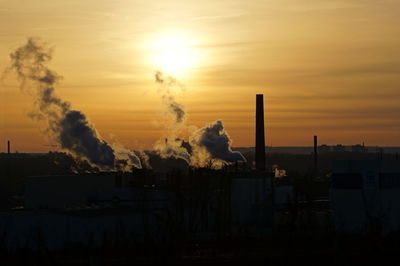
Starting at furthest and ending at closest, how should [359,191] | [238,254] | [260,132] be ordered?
[260,132], [359,191], [238,254]

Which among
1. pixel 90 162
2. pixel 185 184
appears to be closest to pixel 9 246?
pixel 185 184

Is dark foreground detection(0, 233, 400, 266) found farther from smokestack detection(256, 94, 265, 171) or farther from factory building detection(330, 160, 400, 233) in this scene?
smokestack detection(256, 94, 265, 171)

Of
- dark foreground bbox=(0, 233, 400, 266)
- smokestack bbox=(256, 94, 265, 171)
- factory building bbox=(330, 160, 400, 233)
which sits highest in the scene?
smokestack bbox=(256, 94, 265, 171)

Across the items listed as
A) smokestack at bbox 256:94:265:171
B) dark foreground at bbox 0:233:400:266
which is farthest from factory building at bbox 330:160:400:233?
smokestack at bbox 256:94:265:171

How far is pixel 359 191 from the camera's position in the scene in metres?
41.9

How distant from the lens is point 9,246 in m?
39.9

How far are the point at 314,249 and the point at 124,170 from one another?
126ft

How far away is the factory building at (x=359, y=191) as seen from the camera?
4191cm

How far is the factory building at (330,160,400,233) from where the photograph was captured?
4191 cm

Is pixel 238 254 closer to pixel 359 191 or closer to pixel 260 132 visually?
pixel 359 191

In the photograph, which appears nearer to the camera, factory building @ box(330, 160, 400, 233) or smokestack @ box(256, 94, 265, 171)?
factory building @ box(330, 160, 400, 233)

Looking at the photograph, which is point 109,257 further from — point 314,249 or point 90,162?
point 90,162

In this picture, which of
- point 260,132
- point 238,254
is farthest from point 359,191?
point 260,132

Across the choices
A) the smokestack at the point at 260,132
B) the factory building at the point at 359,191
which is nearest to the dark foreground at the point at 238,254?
the factory building at the point at 359,191
